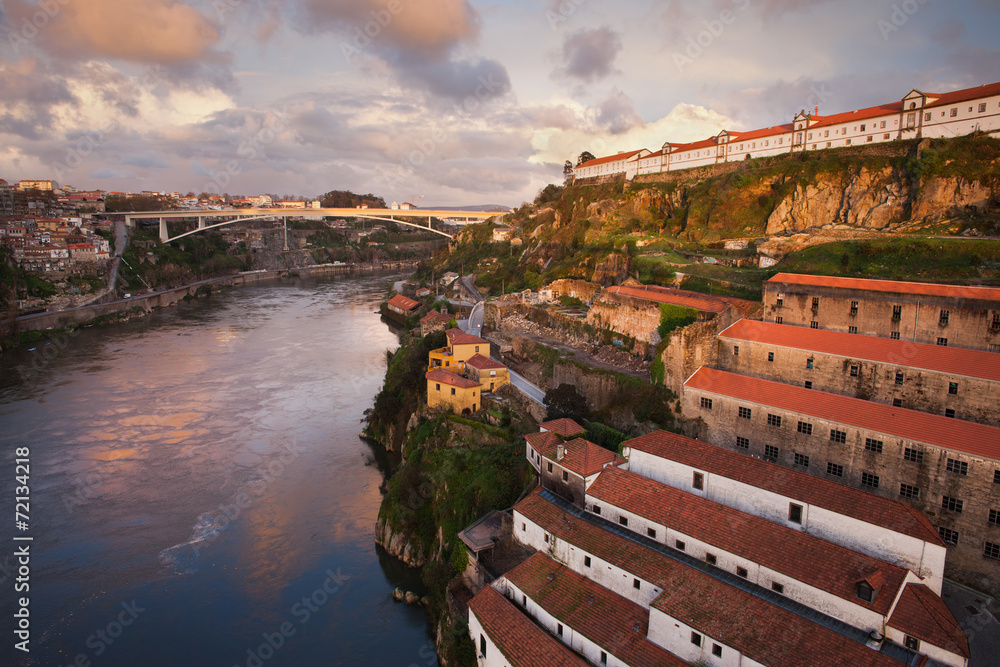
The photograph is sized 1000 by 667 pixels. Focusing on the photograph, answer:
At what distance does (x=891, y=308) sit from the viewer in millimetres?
11641

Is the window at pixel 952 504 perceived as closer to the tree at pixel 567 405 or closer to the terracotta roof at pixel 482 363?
the tree at pixel 567 405

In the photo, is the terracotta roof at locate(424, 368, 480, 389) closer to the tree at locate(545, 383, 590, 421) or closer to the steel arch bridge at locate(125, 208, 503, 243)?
the tree at locate(545, 383, 590, 421)

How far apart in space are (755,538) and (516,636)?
371 centimetres

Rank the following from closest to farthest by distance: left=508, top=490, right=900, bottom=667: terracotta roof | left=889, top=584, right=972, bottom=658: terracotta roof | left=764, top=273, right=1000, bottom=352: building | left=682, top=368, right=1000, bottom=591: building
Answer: left=889, top=584, right=972, bottom=658: terracotta roof → left=508, top=490, right=900, bottom=667: terracotta roof → left=682, top=368, right=1000, bottom=591: building → left=764, top=273, right=1000, bottom=352: building

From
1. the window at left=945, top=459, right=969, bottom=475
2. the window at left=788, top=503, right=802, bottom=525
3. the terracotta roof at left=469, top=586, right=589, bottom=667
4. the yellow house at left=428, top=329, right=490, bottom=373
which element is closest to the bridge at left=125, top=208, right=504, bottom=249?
the yellow house at left=428, top=329, right=490, bottom=373

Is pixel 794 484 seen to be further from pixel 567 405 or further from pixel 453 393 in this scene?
pixel 453 393

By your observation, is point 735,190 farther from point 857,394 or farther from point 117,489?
point 117,489

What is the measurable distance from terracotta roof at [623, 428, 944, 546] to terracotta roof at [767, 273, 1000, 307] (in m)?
5.41

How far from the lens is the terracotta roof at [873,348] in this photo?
9516mm

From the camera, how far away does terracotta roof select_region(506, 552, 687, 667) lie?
7430mm

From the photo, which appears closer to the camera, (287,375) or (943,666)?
(943,666)

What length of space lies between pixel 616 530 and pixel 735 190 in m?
19.5

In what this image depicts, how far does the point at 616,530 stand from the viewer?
9.27 meters

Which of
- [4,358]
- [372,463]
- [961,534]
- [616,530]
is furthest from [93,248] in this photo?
[961,534]
